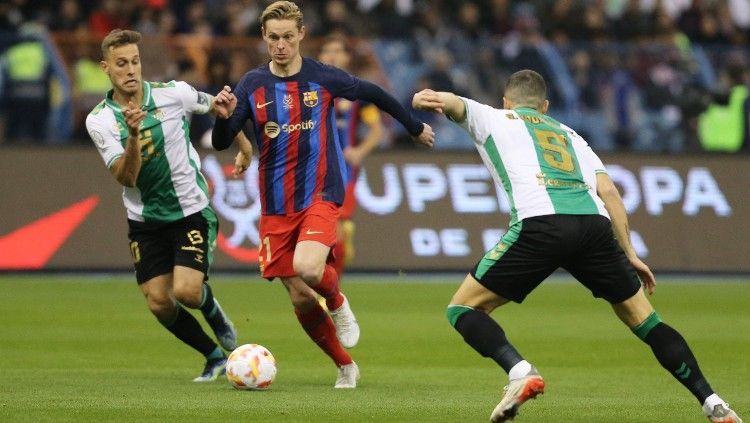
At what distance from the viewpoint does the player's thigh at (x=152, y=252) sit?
981cm

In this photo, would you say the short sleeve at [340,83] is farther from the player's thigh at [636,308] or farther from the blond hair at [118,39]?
the player's thigh at [636,308]

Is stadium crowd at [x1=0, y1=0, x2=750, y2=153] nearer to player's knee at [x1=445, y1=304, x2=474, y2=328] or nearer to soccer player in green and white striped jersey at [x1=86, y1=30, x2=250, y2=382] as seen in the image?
soccer player in green and white striped jersey at [x1=86, y1=30, x2=250, y2=382]

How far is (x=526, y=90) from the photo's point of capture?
7969 mm

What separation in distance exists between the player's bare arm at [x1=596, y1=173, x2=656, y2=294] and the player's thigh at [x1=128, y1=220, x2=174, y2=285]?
321 centimetres

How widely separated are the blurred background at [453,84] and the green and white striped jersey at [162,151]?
7.29 metres

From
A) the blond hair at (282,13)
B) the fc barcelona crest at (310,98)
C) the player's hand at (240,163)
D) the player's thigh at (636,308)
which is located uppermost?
the blond hair at (282,13)

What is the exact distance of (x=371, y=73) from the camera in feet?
64.6

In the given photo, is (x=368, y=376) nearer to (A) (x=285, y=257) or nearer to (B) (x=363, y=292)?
(A) (x=285, y=257)

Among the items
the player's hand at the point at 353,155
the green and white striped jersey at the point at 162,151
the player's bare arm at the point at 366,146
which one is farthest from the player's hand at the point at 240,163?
the player's hand at the point at 353,155

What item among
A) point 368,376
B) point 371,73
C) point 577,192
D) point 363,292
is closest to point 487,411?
point 577,192

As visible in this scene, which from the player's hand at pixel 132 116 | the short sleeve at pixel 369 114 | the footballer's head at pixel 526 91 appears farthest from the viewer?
the short sleeve at pixel 369 114

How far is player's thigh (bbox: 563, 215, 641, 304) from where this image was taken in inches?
302

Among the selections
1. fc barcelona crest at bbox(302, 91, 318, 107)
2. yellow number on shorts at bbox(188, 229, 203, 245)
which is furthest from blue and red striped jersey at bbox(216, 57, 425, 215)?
yellow number on shorts at bbox(188, 229, 203, 245)

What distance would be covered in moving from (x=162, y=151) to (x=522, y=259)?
3.09 meters
